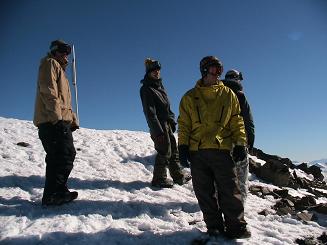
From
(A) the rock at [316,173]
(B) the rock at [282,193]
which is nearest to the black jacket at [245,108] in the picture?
(B) the rock at [282,193]

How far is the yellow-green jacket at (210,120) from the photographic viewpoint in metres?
5.38

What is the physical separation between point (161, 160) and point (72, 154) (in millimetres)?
2393

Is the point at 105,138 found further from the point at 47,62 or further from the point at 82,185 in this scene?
the point at 47,62

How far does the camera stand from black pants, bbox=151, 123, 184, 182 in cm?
811

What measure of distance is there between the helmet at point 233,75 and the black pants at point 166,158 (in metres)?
2.11

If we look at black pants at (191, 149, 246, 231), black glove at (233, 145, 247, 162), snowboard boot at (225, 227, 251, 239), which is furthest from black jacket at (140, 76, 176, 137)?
snowboard boot at (225, 227, 251, 239)

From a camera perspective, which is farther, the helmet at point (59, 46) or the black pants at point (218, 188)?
the helmet at point (59, 46)

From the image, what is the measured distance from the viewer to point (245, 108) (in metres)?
6.77

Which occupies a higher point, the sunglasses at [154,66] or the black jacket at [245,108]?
the sunglasses at [154,66]

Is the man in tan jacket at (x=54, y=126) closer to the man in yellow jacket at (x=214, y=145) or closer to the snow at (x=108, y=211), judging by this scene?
the snow at (x=108, y=211)

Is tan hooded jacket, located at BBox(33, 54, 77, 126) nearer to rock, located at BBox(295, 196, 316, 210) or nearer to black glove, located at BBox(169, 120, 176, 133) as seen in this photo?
black glove, located at BBox(169, 120, 176, 133)

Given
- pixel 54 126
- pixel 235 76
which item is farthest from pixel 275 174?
pixel 54 126

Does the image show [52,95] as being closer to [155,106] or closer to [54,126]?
[54,126]

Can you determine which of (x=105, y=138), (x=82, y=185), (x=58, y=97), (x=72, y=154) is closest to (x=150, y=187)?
(x=82, y=185)
